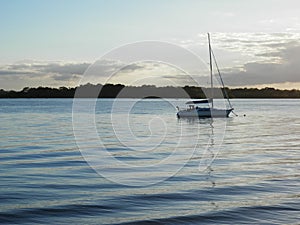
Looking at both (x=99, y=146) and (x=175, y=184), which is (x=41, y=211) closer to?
(x=175, y=184)

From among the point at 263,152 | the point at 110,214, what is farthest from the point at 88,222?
the point at 263,152

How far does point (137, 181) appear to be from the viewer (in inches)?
868

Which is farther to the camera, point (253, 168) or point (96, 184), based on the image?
point (253, 168)

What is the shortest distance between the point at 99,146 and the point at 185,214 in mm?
23919

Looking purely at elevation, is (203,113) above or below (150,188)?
above

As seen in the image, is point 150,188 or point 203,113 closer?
point 150,188

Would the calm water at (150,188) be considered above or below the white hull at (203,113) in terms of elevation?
below

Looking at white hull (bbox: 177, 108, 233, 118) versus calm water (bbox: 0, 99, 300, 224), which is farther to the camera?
white hull (bbox: 177, 108, 233, 118)

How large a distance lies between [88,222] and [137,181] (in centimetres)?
737

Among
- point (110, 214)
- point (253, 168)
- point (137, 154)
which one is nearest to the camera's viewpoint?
point (110, 214)

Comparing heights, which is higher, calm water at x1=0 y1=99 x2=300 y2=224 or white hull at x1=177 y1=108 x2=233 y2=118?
white hull at x1=177 y1=108 x2=233 y2=118

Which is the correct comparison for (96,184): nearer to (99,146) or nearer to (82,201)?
(82,201)

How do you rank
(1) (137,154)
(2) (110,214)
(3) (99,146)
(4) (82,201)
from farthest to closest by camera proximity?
(3) (99,146)
(1) (137,154)
(4) (82,201)
(2) (110,214)

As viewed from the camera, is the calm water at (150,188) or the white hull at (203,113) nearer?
the calm water at (150,188)
